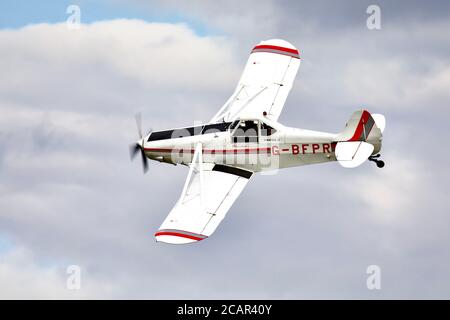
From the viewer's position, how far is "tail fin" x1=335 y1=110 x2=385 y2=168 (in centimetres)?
3509

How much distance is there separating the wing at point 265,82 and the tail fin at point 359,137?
317cm

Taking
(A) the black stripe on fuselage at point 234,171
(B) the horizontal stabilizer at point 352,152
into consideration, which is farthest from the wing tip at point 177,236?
(B) the horizontal stabilizer at point 352,152

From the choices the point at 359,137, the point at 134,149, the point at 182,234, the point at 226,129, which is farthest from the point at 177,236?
the point at 359,137

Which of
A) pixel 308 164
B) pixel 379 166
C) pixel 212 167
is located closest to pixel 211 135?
pixel 212 167

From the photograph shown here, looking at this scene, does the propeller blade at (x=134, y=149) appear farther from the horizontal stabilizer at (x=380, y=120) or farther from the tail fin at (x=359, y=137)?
the horizontal stabilizer at (x=380, y=120)

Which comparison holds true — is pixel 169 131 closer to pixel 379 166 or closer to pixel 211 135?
pixel 211 135

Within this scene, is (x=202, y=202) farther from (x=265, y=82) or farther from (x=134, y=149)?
(x=265, y=82)

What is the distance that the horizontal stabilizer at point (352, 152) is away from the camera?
34.7 metres

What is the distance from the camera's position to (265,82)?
40.3 metres

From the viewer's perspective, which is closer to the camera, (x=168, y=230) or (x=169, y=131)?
(x=168, y=230)

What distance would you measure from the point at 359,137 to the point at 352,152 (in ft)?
2.41

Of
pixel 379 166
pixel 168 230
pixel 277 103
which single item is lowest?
pixel 168 230

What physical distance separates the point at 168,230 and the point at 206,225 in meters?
1.21

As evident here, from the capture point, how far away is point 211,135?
36.8 meters
